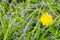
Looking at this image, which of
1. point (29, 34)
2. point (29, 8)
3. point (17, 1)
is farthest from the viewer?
point (17, 1)

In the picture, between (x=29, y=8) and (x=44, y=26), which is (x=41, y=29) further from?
(x=29, y=8)

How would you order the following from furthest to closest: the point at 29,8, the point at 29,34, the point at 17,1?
the point at 17,1, the point at 29,8, the point at 29,34

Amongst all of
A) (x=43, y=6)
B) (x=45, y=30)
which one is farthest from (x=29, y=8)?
(x=45, y=30)

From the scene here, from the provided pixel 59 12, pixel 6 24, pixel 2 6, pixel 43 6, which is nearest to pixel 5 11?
pixel 2 6

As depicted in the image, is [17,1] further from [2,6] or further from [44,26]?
[44,26]

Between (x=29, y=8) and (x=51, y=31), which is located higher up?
(x=29, y=8)

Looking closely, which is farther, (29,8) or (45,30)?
(29,8)
